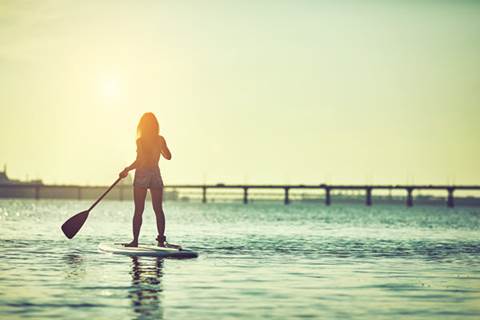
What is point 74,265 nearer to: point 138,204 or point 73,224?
point 138,204

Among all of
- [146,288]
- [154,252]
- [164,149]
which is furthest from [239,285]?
[164,149]

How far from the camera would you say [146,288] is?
16000 mm

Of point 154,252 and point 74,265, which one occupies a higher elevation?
point 154,252

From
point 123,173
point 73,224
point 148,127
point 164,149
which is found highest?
point 148,127

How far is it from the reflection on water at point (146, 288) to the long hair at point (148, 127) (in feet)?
9.00

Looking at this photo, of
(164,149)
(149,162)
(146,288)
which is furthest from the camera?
(164,149)

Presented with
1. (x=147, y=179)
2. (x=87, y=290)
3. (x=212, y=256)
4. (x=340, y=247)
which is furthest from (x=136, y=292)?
(x=340, y=247)

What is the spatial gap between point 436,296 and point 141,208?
29.5 feet

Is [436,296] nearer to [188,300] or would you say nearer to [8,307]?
[188,300]

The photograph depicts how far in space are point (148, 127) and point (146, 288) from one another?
7.26 m

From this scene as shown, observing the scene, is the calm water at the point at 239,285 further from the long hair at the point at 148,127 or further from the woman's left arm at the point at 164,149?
the long hair at the point at 148,127

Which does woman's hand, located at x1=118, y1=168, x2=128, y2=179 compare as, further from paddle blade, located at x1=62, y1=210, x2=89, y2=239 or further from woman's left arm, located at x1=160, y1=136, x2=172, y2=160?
paddle blade, located at x1=62, y1=210, x2=89, y2=239

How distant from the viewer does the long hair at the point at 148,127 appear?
74.4 feet

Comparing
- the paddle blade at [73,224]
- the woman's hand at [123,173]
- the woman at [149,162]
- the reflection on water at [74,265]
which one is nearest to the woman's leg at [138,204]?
the woman at [149,162]
